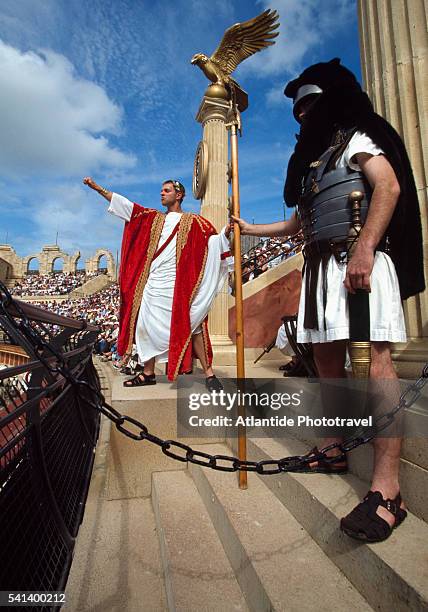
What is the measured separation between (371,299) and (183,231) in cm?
252

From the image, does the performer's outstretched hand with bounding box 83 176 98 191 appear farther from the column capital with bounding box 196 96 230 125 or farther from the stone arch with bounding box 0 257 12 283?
the stone arch with bounding box 0 257 12 283

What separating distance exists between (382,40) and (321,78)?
3.71 ft

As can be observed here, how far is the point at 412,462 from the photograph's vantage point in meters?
1.44

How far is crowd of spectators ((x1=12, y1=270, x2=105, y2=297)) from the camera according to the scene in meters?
49.2

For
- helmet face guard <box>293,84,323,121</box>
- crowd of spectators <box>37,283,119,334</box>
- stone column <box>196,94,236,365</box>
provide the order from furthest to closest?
crowd of spectators <box>37,283,119,334</box>
stone column <box>196,94,236,365</box>
helmet face guard <box>293,84,323,121</box>

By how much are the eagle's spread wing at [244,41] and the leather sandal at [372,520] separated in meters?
8.02

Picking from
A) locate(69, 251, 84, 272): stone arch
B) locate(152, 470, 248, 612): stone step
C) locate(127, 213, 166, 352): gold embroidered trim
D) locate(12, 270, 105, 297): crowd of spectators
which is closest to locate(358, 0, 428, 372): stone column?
locate(152, 470, 248, 612): stone step

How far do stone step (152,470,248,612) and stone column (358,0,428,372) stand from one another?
1.55 metres

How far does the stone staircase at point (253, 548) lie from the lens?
1.20 m

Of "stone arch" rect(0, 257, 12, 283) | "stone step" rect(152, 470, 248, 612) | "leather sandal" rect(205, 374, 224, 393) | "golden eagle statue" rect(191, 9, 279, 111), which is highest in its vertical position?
"stone arch" rect(0, 257, 12, 283)

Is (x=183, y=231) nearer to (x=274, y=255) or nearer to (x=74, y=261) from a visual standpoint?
(x=274, y=255)

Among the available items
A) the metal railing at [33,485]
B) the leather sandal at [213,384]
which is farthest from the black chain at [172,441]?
the leather sandal at [213,384]

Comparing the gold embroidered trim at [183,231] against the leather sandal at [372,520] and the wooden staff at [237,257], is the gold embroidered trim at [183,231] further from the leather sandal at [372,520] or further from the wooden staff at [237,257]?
the leather sandal at [372,520]

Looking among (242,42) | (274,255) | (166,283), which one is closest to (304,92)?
(166,283)
